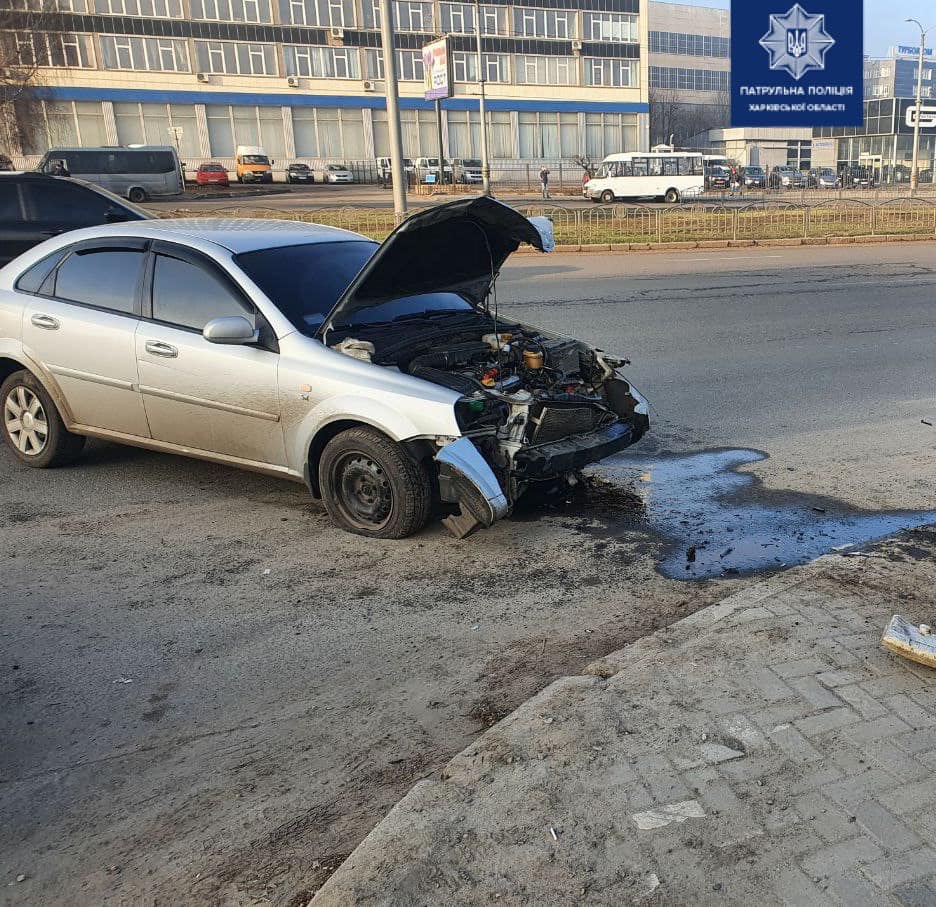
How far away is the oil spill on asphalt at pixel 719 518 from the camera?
15.7 feet

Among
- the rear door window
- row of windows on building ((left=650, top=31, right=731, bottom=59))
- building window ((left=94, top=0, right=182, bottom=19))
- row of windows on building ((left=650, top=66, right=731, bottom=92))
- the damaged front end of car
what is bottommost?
the damaged front end of car

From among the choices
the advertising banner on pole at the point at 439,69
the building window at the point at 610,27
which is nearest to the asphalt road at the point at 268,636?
the advertising banner on pole at the point at 439,69

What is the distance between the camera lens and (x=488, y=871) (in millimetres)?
2447

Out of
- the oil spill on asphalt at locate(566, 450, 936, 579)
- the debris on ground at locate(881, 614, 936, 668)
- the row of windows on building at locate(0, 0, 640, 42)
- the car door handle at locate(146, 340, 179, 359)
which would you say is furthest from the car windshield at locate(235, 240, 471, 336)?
the row of windows on building at locate(0, 0, 640, 42)

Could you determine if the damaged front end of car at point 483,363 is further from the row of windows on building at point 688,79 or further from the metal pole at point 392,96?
the row of windows on building at point 688,79

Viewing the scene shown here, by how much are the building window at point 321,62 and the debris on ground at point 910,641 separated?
6838 cm

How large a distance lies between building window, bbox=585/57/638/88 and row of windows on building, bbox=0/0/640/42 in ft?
5.33

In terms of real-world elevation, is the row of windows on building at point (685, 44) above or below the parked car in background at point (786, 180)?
above

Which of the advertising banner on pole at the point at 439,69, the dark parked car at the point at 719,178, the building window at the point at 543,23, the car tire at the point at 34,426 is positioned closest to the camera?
the car tire at the point at 34,426

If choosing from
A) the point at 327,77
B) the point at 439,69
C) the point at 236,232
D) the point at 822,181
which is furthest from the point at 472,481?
the point at 327,77

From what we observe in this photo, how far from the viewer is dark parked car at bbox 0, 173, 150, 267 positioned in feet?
38.4

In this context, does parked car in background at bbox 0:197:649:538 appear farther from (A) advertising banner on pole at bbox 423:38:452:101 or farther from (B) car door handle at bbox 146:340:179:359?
(A) advertising banner on pole at bbox 423:38:452:101

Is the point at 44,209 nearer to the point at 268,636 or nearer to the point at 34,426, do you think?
the point at 34,426

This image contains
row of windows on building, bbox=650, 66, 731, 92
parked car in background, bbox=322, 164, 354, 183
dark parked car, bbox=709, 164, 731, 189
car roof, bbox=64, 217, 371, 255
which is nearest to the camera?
car roof, bbox=64, 217, 371, 255
